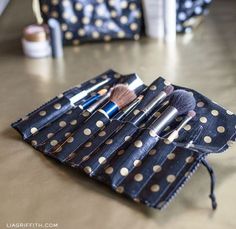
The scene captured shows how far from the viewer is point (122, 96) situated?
739 mm

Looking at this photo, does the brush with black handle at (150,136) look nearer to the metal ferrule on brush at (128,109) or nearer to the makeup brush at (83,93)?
the metal ferrule on brush at (128,109)

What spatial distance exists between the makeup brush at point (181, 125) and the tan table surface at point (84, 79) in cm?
6

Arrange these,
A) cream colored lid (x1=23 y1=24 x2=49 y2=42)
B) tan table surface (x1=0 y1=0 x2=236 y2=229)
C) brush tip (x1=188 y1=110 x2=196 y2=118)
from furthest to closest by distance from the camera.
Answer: cream colored lid (x1=23 y1=24 x2=49 y2=42) → brush tip (x1=188 y1=110 x2=196 y2=118) → tan table surface (x1=0 y1=0 x2=236 y2=229)

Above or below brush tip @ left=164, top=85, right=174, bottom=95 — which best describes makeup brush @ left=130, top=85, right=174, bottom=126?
below

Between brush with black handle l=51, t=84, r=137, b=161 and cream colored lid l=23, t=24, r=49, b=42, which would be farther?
cream colored lid l=23, t=24, r=49, b=42

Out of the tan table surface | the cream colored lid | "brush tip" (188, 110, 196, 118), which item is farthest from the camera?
the cream colored lid

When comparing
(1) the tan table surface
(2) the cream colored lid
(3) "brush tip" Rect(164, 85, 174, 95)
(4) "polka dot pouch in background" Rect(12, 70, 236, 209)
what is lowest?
(1) the tan table surface

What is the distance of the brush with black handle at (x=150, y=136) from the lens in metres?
0.61

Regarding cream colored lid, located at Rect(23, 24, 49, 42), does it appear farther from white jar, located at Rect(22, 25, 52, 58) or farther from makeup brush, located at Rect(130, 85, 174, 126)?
makeup brush, located at Rect(130, 85, 174, 126)

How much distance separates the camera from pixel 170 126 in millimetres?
676

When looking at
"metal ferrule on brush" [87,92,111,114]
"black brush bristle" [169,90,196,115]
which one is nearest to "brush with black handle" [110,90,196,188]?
"black brush bristle" [169,90,196,115]

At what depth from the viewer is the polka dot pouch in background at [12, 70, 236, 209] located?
0.59 meters

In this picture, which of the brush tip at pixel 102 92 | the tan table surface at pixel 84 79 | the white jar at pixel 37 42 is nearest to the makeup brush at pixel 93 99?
the brush tip at pixel 102 92

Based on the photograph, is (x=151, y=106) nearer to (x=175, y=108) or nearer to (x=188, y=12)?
(x=175, y=108)
